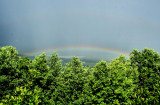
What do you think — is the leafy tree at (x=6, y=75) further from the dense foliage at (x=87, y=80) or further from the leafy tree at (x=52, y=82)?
the leafy tree at (x=52, y=82)

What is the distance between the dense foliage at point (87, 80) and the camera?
93.5 feet

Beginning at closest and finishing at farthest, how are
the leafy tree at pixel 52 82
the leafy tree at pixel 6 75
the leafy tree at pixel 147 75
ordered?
the leafy tree at pixel 6 75 → the leafy tree at pixel 147 75 → the leafy tree at pixel 52 82

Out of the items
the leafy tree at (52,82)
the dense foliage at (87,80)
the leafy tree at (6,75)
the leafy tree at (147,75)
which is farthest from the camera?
the leafy tree at (52,82)

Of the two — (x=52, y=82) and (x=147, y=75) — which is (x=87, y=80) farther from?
(x=147, y=75)

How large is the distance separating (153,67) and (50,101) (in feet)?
98.9

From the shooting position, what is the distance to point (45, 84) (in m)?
33.8

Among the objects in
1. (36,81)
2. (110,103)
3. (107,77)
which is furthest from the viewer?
(36,81)

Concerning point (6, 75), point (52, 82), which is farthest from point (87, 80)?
point (6, 75)

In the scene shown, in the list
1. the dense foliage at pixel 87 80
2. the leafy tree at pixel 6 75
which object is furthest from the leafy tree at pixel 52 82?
the leafy tree at pixel 6 75

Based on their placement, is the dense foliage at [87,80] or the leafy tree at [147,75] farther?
the leafy tree at [147,75]

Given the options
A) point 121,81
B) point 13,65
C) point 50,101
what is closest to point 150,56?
point 121,81

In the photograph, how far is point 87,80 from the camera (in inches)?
1312

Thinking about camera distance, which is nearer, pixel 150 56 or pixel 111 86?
pixel 111 86

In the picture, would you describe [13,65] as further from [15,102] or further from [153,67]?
[153,67]
